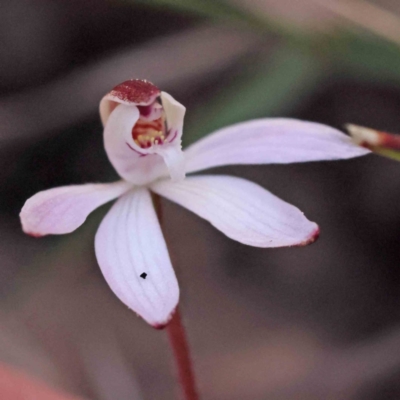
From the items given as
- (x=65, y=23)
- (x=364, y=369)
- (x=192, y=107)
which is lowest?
(x=364, y=369)

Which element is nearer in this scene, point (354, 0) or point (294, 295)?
point (354, 0)

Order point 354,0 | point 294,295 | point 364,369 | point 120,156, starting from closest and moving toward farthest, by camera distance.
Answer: point 120,156, point 354,0, point 364,369, point 294,295

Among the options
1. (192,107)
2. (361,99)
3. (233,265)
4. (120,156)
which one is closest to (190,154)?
(120,156)

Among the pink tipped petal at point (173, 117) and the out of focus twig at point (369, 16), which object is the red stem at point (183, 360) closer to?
the pink tipped petal at point (173, 117)

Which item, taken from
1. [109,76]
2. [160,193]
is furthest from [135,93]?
[109,76]

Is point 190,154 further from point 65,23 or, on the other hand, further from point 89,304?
point 65,23

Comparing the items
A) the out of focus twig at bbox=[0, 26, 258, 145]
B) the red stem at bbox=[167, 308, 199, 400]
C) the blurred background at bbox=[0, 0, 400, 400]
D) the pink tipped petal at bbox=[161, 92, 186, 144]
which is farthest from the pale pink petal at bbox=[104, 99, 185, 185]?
the out of focus twig at bbox=[0, 26, 258, 145]

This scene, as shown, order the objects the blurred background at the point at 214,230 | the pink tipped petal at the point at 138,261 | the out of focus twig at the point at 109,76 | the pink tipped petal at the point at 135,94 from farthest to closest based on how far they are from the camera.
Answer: the out of focus twig at the point at 109,76 < the blurred background at the point at 214,230 < the pink tipped petal at the point at 135,94 < the pink tipped petal at the point at 138,261

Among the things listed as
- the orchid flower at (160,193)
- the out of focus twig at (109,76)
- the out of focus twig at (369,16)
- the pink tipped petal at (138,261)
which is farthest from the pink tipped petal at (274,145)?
the out of focus twig at (109,76)
